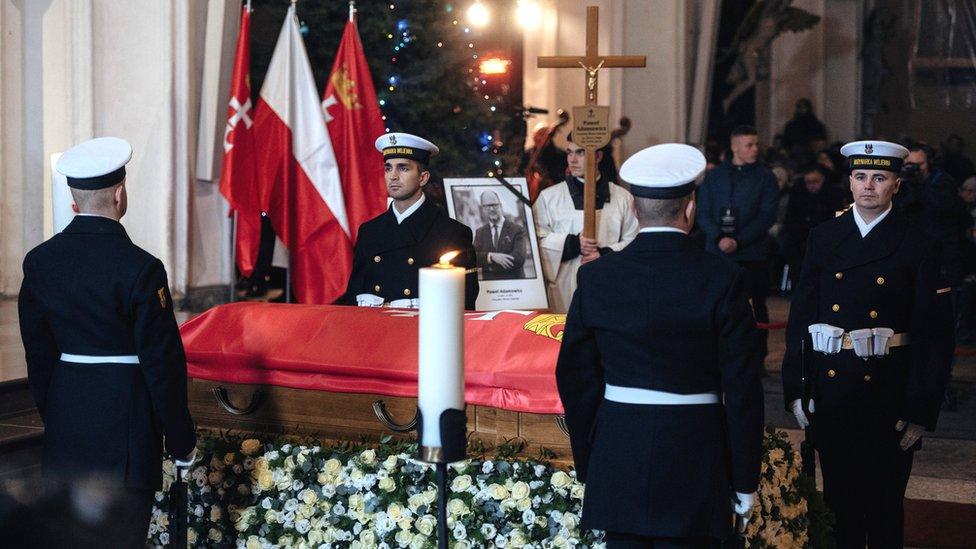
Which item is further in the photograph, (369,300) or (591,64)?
(591,64)

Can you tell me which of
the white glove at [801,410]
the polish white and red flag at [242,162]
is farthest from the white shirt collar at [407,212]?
the polish white and red flag at [242,162]

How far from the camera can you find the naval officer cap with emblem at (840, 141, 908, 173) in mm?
3850

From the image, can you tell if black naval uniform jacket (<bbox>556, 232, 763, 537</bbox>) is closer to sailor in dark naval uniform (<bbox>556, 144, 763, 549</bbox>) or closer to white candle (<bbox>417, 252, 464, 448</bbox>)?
sailor in dark naval uniform (<bbox>556, 144, 763, 549</bbox>)

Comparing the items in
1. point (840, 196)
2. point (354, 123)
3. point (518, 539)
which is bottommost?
point (518, 539)

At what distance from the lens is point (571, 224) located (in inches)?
249

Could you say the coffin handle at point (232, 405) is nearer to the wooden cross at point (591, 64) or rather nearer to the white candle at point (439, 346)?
the white candle at point (439, 346)

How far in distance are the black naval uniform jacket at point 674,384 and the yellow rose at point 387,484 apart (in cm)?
79

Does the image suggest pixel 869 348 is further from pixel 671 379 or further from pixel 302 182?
pixel 302 182

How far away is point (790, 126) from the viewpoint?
49.9ft

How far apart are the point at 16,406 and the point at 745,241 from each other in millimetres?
4951

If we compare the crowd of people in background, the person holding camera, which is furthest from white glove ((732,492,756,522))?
the person holding camera

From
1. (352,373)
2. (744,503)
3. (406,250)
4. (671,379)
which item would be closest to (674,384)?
(671,379)

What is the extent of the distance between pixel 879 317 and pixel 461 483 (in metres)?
1.47

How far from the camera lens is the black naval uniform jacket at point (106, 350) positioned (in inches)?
130
